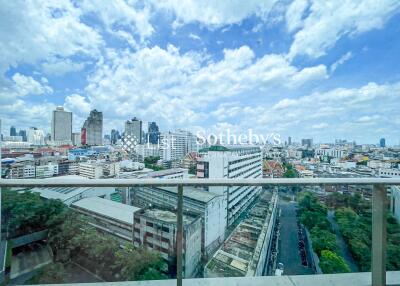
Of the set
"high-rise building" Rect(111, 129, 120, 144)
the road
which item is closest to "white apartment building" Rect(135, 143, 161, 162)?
"high-rise building" Rect(111, 129, 120, 144)

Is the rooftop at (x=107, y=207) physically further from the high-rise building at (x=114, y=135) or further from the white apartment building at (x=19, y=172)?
the high-rise building at (x=114, y=135)

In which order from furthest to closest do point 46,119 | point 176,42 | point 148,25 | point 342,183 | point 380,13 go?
point 46,119 → point 176,42 → point 148,25 → point 380,13 → point 342,183

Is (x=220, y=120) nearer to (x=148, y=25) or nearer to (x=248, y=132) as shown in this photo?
(x=248, y=132)

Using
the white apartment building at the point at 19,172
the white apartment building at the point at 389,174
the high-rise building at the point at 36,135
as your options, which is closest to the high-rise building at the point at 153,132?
the high-rise building at the point at 36,135

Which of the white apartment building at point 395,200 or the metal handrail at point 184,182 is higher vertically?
the metal handrail at point 184,182

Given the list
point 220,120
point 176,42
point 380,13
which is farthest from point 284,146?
point 176,42

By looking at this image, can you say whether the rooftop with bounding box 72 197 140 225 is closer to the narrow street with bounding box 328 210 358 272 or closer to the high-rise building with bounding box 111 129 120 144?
the narrow street with bounding box 328 210 358 272
